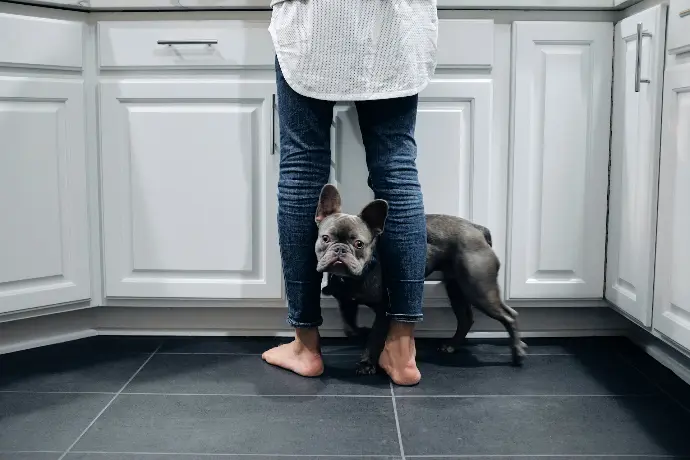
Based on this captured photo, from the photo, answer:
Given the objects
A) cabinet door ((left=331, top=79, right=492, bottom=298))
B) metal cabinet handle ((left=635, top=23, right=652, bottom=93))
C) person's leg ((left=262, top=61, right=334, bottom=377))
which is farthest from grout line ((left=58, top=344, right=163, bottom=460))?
metal cabinet handle ((left=635, top=23, right=652, bottom=93))

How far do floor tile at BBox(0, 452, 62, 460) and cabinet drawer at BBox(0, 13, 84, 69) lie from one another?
3.17ft

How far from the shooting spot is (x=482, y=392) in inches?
64.3

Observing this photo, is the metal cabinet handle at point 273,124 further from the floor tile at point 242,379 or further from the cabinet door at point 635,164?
the cabinet door at point 635,164

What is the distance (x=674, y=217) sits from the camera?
161 centimetres

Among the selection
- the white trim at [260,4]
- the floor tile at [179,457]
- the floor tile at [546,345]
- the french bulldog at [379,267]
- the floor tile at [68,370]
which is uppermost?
the white trim at [260,4]

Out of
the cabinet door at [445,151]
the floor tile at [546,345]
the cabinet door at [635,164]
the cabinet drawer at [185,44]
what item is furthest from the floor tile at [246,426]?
the cabinet drawer at [185,44]

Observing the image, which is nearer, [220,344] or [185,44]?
[185,44]

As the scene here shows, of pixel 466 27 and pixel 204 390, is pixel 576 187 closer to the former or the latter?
pixel 466 27

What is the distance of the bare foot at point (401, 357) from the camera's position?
65.9 inches

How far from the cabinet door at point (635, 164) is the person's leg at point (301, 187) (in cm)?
73

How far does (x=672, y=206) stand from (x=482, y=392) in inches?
22.5

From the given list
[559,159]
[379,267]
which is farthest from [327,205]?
[559,159]

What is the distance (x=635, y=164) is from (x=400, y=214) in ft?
2.01

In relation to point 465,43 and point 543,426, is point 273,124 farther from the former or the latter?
point 543,426
